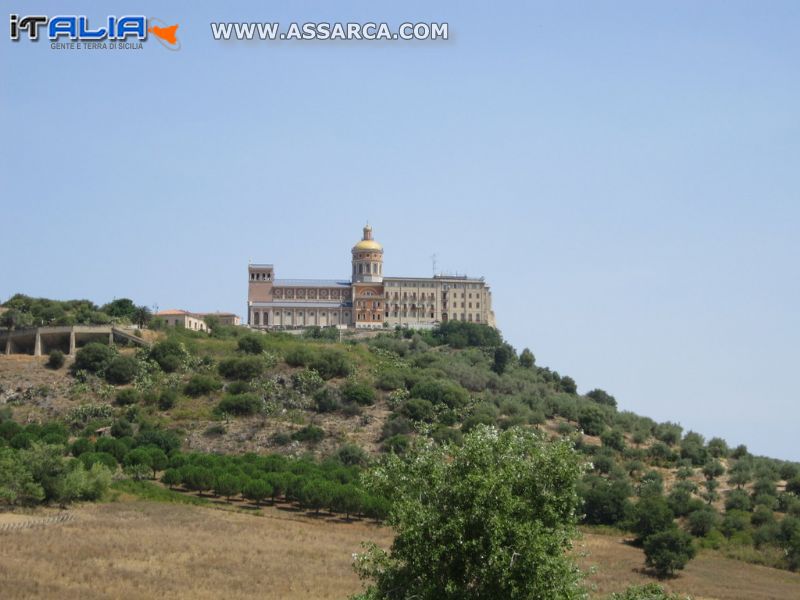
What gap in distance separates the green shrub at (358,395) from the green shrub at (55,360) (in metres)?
23.0

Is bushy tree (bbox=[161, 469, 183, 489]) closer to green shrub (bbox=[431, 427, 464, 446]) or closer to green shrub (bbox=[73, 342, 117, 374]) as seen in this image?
green shrub (bbox=[431, 427, 464, 446])

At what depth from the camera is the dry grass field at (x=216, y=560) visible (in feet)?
142

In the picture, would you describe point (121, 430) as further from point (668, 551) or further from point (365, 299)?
point (365, 299)

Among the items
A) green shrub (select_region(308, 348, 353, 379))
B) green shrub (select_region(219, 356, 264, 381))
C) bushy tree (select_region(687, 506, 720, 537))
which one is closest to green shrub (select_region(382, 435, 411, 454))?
green shrub (select_region(308, 348, 353, 379))

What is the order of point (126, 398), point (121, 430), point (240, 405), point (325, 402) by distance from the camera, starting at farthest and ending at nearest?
point (325, 402)
point (126, 398)
point (240, 405)
point (121, 430)

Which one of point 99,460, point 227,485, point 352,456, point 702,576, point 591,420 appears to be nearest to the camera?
point 702,576

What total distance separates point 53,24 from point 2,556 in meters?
21.5

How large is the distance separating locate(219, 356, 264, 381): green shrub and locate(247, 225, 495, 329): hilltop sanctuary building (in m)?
34.5

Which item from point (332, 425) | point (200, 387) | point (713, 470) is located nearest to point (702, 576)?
point (713, 470)

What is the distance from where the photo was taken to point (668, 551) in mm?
57031

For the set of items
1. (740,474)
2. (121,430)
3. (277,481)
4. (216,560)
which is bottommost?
(216,560)

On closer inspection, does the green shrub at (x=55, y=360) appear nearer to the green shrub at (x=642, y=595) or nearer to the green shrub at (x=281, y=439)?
the green shrub at (x=281, y=439)

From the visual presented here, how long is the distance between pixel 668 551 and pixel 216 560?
22503 millimetres

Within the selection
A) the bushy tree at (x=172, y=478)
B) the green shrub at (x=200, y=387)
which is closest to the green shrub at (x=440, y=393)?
the green shrub at (x=200, y=387)
